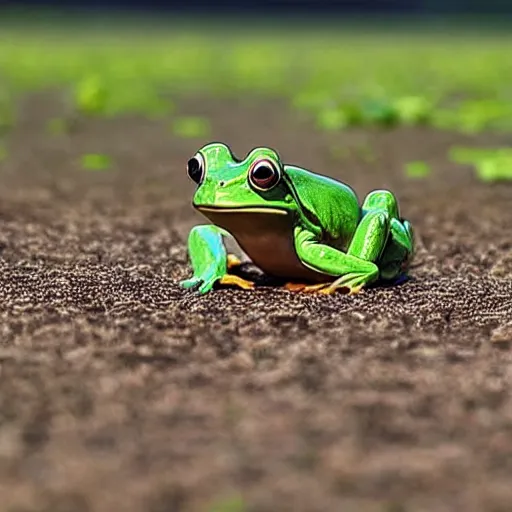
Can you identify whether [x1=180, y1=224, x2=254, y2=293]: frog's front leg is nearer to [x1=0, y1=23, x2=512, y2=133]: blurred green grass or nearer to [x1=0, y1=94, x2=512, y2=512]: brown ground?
[x1=0, y1=94, x2=512, y2=512]: brown ground

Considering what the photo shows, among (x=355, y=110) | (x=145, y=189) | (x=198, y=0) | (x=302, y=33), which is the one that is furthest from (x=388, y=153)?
(x=198, y=0)

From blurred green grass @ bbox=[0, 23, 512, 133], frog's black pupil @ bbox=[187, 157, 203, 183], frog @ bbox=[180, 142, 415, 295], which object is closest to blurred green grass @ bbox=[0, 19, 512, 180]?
blurred green grass @ bbox=[0, 23, 512, 133]

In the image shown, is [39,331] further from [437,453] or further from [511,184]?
[511,184]

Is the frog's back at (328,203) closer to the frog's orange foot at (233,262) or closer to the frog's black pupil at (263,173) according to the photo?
the frog's black pupil at (263,173)

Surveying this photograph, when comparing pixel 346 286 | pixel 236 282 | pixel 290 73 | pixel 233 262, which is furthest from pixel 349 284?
pixel 290 73

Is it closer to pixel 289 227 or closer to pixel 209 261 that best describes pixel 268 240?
pixel 289 227
